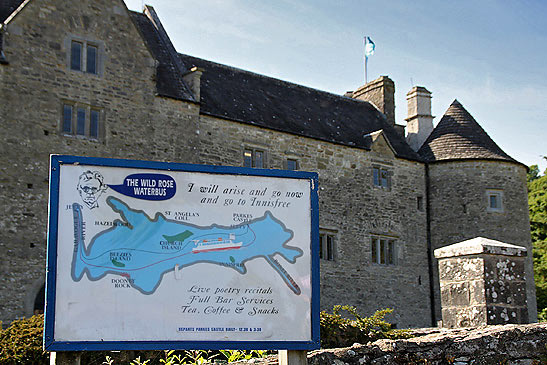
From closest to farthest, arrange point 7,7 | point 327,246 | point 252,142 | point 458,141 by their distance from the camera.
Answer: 1. point 7,7
2. point 252,142
3. point 327,246
4. point 458,141

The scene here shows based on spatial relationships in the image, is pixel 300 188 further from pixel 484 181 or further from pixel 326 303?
pixel 484 181

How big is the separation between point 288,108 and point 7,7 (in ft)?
34.3

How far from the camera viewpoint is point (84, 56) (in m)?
19.2

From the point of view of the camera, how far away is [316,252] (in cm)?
571

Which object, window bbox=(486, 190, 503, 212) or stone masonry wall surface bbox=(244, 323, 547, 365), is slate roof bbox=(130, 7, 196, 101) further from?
stone masonry wall surface bbox=(244, 323, 547, 365)

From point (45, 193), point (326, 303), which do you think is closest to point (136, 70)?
point (45, 193)

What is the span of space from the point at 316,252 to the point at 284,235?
0.31 metres

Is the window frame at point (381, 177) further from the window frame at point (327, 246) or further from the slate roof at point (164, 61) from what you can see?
A: the slate roof at point (164, 61)

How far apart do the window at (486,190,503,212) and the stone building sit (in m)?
0.05

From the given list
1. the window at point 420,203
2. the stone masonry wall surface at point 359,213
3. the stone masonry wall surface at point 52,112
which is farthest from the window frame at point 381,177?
the stone masonry wall surface at point 52,112

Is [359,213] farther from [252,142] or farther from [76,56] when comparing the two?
[76,56]

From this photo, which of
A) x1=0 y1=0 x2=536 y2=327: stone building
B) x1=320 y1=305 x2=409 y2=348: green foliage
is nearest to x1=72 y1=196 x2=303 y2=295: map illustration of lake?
x1=320 y1=305 x2=409 y2=348: green foliage

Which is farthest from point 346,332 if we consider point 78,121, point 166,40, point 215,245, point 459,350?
point 166,40

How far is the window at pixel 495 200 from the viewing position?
26.8 metres
